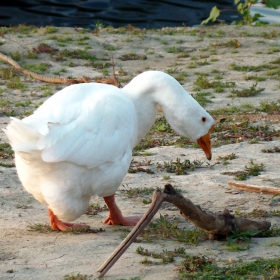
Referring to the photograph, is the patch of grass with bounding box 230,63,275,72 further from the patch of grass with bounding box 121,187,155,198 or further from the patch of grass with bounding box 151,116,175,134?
the patch of grass with bounding box 121,187,155,198

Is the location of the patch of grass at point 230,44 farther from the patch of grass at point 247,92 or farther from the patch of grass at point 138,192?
the patch of grass at point 138,192

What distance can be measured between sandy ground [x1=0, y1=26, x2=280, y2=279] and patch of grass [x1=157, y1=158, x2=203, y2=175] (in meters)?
0.08

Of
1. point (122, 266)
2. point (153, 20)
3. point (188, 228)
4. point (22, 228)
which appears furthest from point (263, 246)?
point (153, 20)

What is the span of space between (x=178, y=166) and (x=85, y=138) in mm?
2127

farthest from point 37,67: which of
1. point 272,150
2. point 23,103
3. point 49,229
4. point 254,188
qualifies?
point 49,229

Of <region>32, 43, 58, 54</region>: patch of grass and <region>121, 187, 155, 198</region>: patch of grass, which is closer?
<region>121, 187, 155, 198</region>: patch of grass

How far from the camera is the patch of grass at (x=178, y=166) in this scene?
262 inches

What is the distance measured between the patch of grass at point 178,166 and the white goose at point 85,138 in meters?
1.28

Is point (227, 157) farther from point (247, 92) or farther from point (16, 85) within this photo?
point (16, 85)

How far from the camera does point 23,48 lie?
11.8m

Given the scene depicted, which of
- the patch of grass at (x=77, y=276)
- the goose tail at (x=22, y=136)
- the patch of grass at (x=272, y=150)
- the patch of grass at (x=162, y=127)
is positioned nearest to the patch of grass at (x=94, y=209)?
the goose tail at (x=22, y=136)

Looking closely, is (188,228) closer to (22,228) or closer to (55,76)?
(22,228)

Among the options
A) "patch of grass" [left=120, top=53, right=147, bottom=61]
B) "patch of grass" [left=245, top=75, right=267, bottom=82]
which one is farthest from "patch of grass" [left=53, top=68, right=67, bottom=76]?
"patch of grass" [left=245, top=75, right=267, bottom=82]

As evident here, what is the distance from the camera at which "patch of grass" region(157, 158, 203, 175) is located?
21.8 ft
